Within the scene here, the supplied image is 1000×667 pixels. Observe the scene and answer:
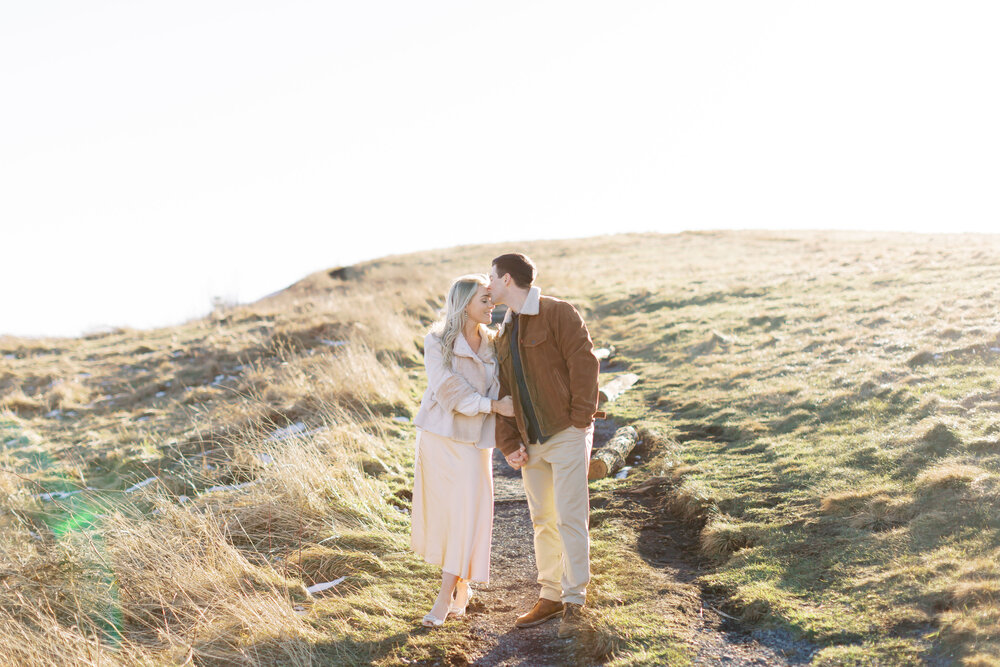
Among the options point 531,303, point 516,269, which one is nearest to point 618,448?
point 531,303

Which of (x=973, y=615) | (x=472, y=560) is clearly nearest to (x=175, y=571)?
(x=472, y=560)

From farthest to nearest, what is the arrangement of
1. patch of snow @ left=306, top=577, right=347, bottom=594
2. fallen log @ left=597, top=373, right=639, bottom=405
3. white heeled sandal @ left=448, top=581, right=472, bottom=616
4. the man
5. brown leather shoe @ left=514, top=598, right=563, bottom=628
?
1. fallen log @ left=597, top=373, right=639, bottom=405
2. patch of snow @ left=306, top=577, right=347, bottom=594
3. white heeled sandal @ left=448, top=581, right=472, bottom=616
4. brown leather shoe @ left=514, top=598, right=563, bottom=628
5. the man

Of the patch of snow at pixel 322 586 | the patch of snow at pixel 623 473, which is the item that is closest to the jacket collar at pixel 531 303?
the patch of snow at pixel 322 586

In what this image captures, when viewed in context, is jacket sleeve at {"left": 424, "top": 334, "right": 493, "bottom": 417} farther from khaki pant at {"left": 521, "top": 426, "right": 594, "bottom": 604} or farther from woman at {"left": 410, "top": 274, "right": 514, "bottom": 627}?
khaki pant at {"left": 521, "top": 426, "right": 594, "bottom": 604}

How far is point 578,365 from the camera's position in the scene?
4797mm

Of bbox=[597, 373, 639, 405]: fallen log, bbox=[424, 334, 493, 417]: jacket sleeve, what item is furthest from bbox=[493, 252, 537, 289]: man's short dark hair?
bbox=[597, 373, 639, 405]: fallen log

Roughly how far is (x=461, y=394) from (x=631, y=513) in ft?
9.80

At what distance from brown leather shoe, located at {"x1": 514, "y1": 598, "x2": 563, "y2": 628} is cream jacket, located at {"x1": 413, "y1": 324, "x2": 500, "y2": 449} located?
46.2 inches

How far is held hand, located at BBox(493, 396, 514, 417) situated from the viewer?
16.2 feet

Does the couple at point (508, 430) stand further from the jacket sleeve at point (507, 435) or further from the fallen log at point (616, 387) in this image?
the fallen log at point (616, 387)

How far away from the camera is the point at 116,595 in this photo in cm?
537

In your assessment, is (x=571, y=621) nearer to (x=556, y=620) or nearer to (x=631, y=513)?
(x=556, y=620)

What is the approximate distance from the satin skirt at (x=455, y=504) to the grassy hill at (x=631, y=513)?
49 cm

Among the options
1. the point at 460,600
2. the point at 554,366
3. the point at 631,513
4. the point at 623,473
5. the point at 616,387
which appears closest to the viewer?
the point at 554,366
